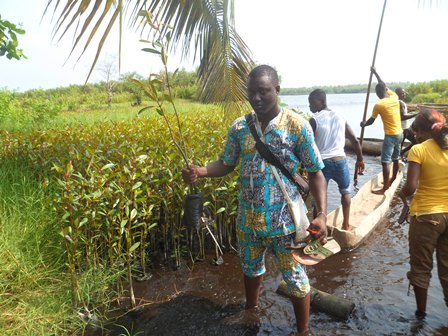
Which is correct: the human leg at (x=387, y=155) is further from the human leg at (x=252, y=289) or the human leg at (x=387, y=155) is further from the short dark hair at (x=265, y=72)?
the short dark hair at (x=265, y=72)

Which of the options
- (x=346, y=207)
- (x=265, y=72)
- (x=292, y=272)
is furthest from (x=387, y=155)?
(x=265, y=72)

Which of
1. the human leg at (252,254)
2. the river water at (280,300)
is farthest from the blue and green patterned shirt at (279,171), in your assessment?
the river water at (280,300)

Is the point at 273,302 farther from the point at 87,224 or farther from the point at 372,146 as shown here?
the point at 372,146

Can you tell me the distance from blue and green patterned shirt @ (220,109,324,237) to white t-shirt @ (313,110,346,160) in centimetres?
211

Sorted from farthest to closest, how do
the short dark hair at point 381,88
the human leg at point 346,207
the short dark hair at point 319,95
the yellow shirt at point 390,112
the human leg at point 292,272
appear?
the short dark hair at point 381,88 → the yellow shirt at point 390,112 → the human leg at point 346,207 → the short dark hair at point 319,95 → the human leg at point 292,272

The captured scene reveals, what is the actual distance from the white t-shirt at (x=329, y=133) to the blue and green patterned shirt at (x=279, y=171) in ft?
6.93

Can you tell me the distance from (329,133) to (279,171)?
7.38ft

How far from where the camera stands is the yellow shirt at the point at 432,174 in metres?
2.60

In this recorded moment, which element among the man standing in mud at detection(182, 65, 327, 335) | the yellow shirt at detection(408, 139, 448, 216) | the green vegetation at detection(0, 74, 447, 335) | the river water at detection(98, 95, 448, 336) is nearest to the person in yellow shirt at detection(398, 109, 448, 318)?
the yellow shirt at detection(408, 139, 448, 216)

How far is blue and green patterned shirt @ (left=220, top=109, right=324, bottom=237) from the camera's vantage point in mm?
2266

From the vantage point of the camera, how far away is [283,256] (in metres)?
2.38

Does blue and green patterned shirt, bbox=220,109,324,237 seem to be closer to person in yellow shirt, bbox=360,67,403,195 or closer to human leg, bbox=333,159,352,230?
human leg, bbox=333,159,352,230

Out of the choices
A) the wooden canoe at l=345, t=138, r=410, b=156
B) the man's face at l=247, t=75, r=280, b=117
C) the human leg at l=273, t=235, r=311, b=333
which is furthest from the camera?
the wooden canoe at l=345, t=138, r=410, b=156

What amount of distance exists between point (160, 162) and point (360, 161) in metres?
2.79
